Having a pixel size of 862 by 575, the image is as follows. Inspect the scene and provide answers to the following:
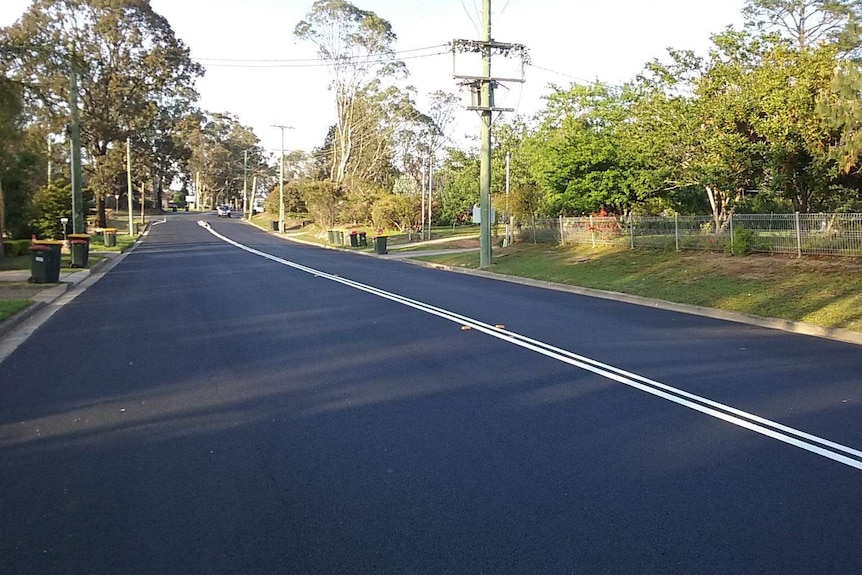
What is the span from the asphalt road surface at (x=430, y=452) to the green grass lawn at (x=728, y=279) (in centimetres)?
345

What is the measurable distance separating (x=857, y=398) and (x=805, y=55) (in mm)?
17261

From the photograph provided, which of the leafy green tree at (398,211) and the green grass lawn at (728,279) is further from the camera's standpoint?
the leafy green tree at (398,211)

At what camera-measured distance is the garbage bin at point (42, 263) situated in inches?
842

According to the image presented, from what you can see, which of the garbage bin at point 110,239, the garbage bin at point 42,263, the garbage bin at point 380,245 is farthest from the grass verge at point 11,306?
the garbage bin at point 110,239

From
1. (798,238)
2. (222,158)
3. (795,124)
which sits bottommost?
(798,238)

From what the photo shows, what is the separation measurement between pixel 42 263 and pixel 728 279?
59.2 ft

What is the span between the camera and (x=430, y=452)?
6.43 meters

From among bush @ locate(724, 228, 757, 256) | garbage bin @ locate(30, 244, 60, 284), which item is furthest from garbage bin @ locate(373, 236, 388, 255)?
bush @ locate(724, 228, 757, 256)

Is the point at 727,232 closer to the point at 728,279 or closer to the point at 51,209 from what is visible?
the point at 728,279

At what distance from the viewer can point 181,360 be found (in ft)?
34.9

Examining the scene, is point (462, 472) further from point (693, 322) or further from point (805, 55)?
point (805, 55)

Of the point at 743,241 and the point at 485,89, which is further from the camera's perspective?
the point at 485,89

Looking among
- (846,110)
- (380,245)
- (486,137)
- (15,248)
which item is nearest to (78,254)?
(15,248)

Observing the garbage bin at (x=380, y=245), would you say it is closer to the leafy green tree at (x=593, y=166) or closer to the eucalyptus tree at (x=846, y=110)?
the leafy green tree at (x=593, y=166)
